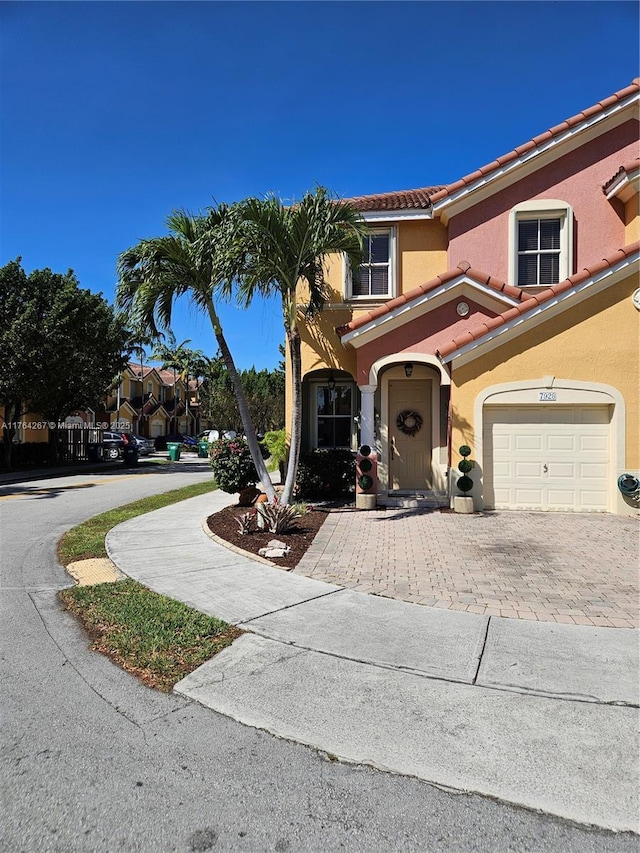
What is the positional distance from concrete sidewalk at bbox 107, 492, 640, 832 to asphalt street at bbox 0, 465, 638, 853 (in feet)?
0.52

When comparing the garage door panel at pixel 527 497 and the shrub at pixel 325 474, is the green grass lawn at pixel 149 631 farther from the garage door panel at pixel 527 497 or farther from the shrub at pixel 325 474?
the garage door panel at pixel 527 497

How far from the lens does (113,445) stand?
33344mm

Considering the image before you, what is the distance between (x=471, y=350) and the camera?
10.9 meters

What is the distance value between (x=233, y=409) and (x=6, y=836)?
39545mm

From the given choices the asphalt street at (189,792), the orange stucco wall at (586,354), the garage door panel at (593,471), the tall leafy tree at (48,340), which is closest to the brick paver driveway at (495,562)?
the garage door panel at (593,471)

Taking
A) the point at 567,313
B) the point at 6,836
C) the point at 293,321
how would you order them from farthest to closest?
the point at 567,313
the point at 293,321
the point at 6,836

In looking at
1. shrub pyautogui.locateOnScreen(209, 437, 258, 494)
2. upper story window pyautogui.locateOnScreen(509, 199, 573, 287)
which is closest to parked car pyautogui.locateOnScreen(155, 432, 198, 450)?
shrub pyautogui.locateOnScreen(209, 437, 258, 494)

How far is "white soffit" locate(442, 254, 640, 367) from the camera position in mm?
10406

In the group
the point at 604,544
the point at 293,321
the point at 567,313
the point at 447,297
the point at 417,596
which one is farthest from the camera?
the point at 447,297

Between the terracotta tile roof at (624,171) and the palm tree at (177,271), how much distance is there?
8942mm

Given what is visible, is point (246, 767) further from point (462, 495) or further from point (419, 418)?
point (419, 418)

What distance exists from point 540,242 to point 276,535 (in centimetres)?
998

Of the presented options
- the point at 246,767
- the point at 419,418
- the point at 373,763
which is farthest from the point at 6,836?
the point at 419,418

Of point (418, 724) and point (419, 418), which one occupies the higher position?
point (419, 418)
